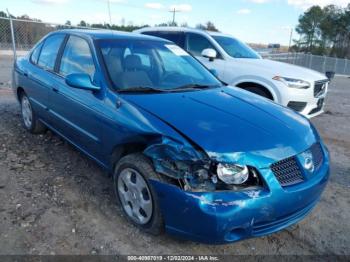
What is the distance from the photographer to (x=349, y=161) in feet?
16.3

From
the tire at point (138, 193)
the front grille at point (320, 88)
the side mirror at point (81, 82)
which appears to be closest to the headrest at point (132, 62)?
the side mirror at point (81, 82)

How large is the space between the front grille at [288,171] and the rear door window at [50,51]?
308 centimetres

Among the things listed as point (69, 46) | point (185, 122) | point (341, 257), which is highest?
point (69, 46)

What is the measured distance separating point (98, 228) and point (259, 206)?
4.73 feet

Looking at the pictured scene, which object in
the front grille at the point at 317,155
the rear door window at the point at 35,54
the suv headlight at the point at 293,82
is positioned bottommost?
the front grille at the point at 317,155

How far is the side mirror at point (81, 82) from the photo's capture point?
3.28 m

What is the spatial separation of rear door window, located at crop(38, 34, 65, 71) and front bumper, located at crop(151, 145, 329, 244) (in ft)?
8.72

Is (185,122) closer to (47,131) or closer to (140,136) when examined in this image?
(140,136)

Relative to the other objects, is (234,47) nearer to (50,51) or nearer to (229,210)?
(50,51)

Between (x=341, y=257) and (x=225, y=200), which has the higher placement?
(x=225, y=200)

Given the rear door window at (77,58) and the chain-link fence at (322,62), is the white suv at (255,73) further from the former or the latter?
the chain-link fence at (322,62)

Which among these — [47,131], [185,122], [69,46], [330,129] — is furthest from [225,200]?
[330,129]

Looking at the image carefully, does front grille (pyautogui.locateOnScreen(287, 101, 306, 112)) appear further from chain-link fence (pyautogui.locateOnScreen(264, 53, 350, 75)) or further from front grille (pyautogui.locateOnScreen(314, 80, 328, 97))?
chain-link fence (pyautogui.locateOnScreen(264, 53, 350, 75))

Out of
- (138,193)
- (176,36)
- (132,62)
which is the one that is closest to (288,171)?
(138,193)
